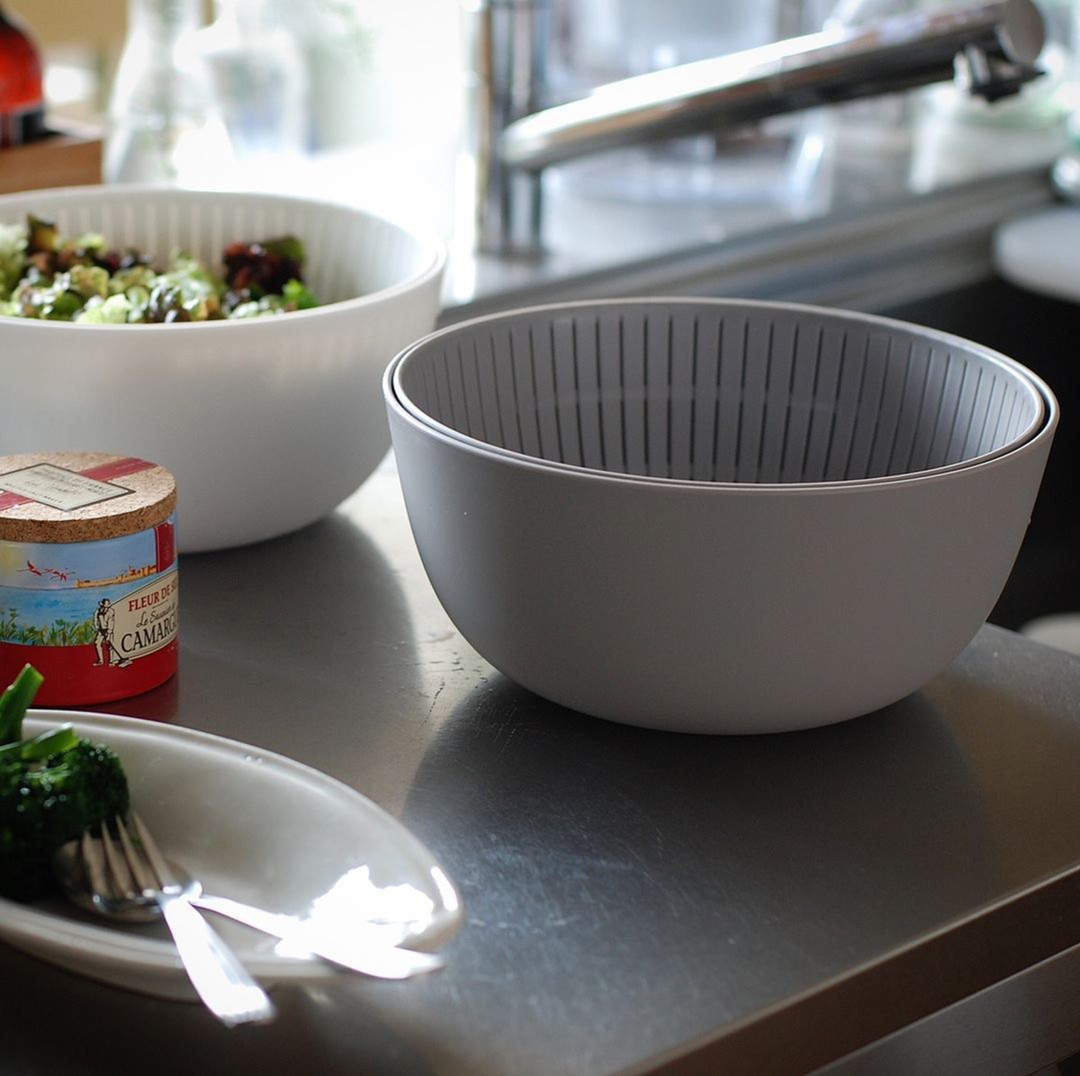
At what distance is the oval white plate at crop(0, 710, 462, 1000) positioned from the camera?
0.45 metres

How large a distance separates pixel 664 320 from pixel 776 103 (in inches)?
13.8

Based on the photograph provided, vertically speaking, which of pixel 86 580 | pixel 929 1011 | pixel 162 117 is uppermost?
pixel 162 117

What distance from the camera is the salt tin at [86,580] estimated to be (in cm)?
60

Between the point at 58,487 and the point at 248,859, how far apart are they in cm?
20

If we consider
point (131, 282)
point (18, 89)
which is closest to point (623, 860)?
point (131, 282)

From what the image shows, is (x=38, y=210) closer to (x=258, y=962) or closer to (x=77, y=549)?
(x=77, y=549)

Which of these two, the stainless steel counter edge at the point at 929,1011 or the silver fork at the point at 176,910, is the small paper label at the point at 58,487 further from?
the stainless steel counter edge at the point at 929,1011

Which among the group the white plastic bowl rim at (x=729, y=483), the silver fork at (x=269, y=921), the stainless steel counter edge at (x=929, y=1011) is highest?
the white plastic bowl rim at (x=729, y=483)

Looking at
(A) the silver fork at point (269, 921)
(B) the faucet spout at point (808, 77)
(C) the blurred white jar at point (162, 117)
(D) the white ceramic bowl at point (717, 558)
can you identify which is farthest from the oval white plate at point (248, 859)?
(C) the blurred white jar at point (162, 117)

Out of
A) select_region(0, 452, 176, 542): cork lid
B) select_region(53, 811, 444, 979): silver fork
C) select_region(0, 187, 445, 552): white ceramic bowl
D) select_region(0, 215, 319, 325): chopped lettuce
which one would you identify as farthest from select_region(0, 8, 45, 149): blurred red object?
select_region(53, 811, 444, 979): silver fork

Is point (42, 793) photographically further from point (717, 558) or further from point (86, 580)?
point (717, 558)

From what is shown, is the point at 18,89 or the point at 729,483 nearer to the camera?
the point at 729,483

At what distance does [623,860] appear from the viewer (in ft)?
1.82

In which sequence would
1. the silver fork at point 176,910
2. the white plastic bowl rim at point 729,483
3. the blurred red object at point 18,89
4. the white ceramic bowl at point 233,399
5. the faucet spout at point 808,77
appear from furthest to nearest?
the blurred red object at point 18,89 → the faucet spout at point 808,77 → the white ceramic bowl at point 233,399 → the white plastic bowl rim at point 729,483 → the silver fork at point 176,910
